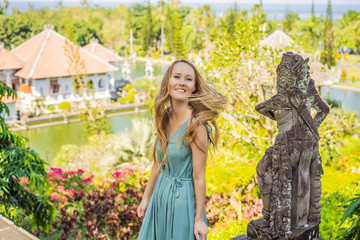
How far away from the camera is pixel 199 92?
2.12m

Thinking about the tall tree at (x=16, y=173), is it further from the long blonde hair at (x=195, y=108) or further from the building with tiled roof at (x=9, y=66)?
the building with tiled roof at (x=9, y=66)

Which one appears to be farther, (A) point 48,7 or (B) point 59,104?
(A) point 48,7

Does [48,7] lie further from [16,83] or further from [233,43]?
[233,43]

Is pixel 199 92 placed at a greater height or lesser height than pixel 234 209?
greater

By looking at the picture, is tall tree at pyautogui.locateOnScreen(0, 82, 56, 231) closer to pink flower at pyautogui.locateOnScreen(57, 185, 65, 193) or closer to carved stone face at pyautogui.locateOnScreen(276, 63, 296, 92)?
pink flower at pyautogui.locateOnScreen(57, 185, 65, 193)

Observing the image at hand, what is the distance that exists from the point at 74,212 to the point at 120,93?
15.1 metres

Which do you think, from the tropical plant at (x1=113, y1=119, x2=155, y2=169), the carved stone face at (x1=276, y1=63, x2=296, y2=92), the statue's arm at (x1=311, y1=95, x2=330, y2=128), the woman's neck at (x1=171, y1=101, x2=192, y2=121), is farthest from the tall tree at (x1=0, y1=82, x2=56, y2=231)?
the tropical plant at (x1=113, y1=119, x2=155, y2=169)

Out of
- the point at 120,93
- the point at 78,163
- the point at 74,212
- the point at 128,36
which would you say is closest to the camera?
the point at 74,212

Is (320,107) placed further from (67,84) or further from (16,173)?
(67,84)

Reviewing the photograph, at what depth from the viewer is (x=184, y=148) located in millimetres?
2053

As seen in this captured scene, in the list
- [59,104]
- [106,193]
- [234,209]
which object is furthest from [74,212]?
[59,104]

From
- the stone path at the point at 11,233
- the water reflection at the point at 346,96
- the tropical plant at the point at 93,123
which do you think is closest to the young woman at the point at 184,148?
the stone path at the point at 11,233

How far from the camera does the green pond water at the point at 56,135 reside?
11.4m

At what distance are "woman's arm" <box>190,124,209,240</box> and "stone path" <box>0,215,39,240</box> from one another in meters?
1.38
